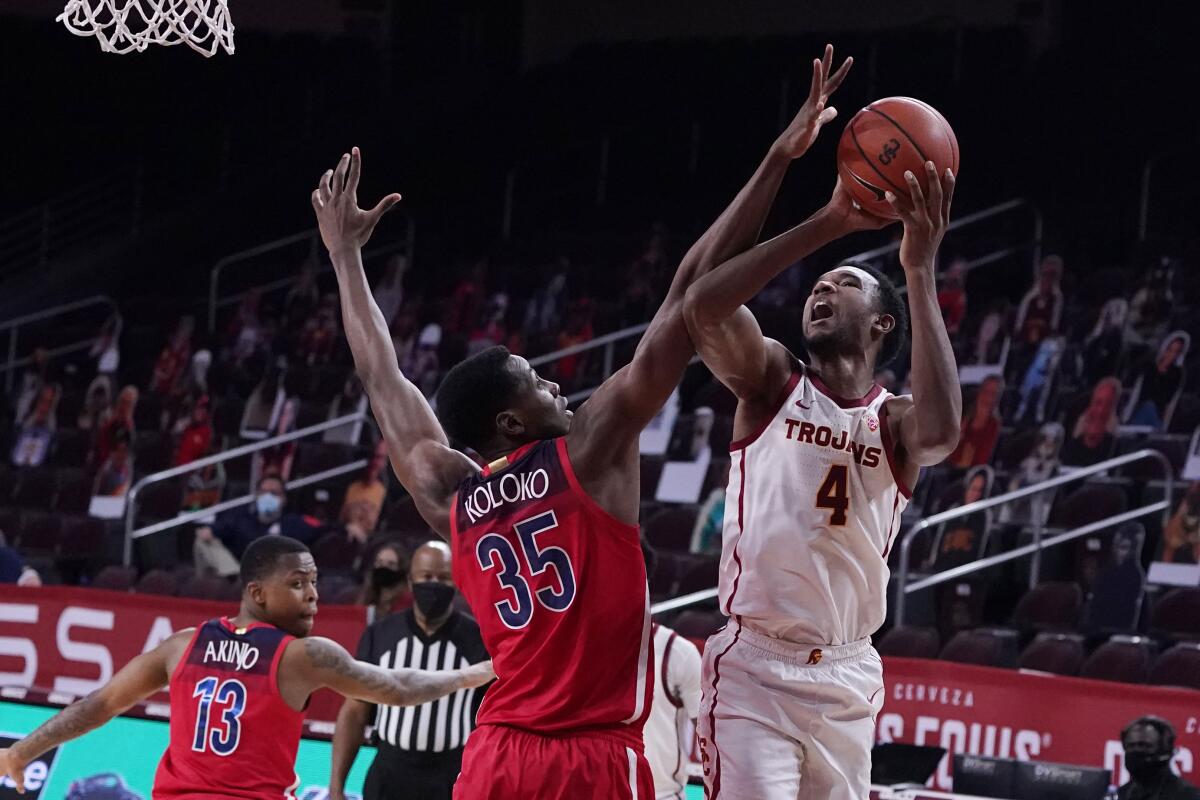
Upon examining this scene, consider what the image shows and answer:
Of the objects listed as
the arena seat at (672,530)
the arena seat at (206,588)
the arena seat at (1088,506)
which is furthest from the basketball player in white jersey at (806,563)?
the arena seat at (206,588)

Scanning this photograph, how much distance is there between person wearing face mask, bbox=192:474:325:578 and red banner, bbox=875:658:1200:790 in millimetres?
5327

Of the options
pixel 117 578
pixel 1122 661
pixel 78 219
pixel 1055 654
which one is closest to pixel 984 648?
pixel 1055 654

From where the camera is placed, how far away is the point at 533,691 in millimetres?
3664

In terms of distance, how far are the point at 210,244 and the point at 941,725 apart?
12939mm

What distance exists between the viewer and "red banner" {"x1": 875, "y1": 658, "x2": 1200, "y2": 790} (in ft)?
24.4

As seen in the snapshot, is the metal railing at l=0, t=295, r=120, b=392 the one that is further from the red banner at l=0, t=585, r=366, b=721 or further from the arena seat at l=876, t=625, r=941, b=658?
the arena seat at l=876, t=625, r=941, b=658

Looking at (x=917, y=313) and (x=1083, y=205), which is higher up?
(x=1083, y=205)

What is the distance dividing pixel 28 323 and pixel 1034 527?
38.0 feet

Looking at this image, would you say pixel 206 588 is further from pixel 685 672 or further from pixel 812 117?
pixel 812 117

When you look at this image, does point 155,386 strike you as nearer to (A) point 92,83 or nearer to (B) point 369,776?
(A) point 92,83

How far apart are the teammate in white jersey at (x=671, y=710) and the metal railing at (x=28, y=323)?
1178 centimetres

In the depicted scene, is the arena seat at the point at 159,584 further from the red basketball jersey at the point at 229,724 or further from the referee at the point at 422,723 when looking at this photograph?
the red basketball jersey at the point at 229,724

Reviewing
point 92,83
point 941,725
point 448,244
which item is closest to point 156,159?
point 92,83

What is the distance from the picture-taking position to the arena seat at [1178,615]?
9.37 meters
